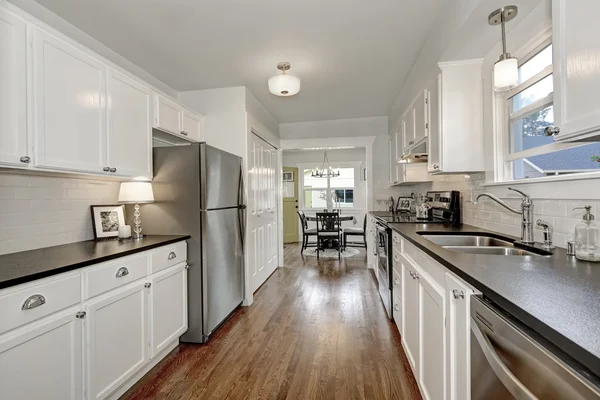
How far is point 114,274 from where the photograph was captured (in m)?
1.60

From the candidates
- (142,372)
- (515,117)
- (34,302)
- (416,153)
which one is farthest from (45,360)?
(416,153)

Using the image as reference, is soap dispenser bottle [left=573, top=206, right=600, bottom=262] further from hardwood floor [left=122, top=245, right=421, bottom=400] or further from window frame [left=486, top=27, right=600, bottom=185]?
hardwood floor [left=122, top=245, right=421, bottom=400]

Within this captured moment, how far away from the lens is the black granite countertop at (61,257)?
118cm

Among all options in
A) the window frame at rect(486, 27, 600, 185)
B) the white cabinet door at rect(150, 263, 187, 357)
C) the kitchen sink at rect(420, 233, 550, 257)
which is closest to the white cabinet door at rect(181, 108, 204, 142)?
the white cabinet door at rect(150, 263, 187, 357)

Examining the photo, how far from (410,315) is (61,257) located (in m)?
2.04

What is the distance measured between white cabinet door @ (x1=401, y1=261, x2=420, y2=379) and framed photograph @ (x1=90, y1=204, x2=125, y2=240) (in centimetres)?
218

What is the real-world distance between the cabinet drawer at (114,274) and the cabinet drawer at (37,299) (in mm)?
62

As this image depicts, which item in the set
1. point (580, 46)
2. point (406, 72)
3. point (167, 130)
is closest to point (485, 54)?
point (406, 72)

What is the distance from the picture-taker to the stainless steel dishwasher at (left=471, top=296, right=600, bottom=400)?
53 cm

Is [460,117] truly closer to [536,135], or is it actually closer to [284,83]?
[536,135]

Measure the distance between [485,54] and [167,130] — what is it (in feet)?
8.39

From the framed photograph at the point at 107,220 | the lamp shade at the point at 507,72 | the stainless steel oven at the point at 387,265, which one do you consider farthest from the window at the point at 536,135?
the framed photograph at the point at 107,220

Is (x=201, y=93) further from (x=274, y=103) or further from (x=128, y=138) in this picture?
(x=128, y=138)

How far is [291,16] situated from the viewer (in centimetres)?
201
